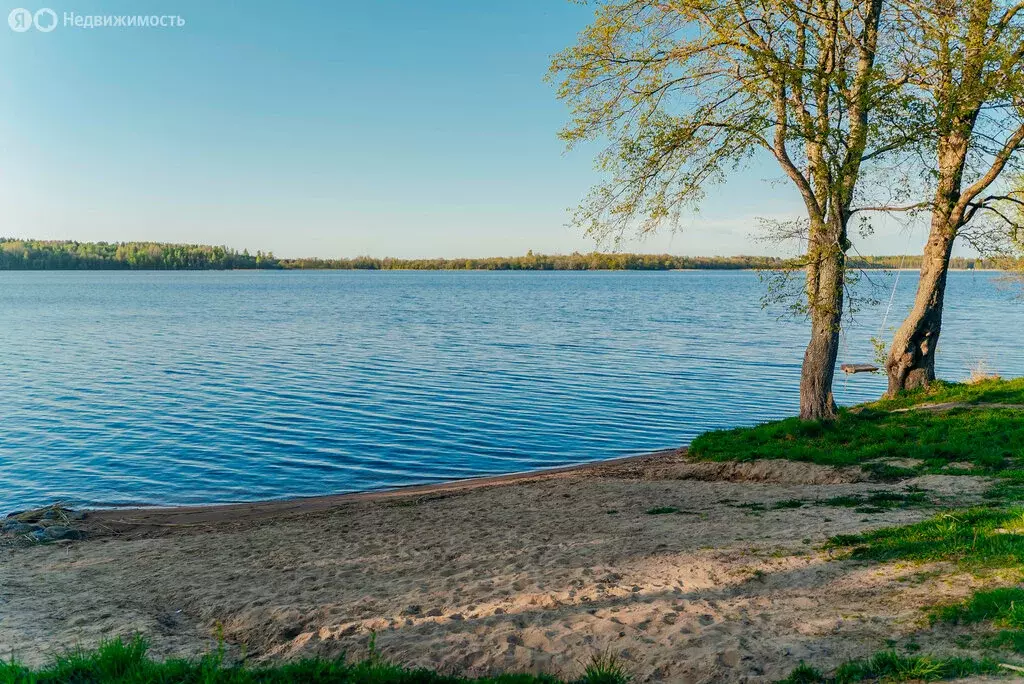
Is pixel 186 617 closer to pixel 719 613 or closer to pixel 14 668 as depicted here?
pixel 14 668

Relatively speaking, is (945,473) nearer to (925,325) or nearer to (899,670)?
(899,670)

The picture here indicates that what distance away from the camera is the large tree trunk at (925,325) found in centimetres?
2056

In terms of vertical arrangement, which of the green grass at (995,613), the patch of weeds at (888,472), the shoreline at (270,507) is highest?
the green grass at (995,613)

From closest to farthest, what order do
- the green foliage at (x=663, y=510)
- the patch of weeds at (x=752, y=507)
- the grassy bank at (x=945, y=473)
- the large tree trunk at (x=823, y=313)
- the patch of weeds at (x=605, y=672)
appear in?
the grassy bank at (x=945, y=473) → the patch of weeds at (x=605, y=672) → the patch of weeds at (x=752, y=507) → the green foliage at (x=663, y=510) → the large tree trunk at (x=823, y=313)

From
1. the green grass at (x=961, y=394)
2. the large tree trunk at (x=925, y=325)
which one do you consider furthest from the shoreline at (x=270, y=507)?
the large tree trunk at (x=925, y=325)

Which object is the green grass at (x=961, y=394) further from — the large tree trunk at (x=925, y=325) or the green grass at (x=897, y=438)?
the large tree trunk at (x=925, y=325)

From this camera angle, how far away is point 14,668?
5.96 m

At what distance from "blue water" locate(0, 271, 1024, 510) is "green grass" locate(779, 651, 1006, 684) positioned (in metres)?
13.8

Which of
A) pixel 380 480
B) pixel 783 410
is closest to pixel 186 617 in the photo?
pixel 380 480

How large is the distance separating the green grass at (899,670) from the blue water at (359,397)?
13763 millimetres

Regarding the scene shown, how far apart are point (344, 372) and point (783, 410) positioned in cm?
2026

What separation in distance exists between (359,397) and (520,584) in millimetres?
21352

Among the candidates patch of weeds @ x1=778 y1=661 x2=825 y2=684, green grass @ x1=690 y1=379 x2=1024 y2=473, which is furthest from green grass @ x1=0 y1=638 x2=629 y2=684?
green grass @ x1=690 y1=379 x2=1024 y2=473

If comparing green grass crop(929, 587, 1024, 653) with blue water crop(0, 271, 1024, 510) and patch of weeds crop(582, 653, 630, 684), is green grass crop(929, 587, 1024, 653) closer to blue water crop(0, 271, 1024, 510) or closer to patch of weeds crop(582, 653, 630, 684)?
patch of weeds crop(582, 653, 630, 684)
